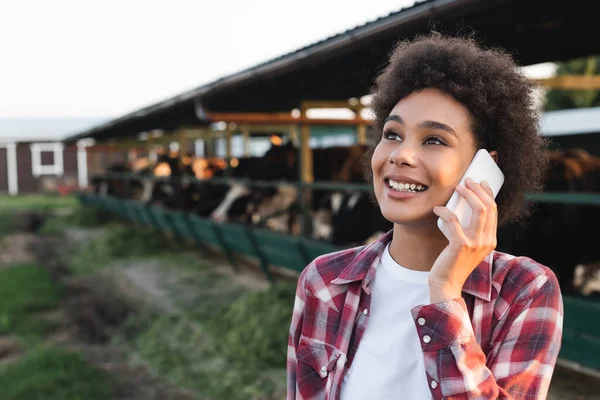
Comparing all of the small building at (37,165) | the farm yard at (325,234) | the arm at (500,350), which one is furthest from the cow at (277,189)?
the small building at (37,165)

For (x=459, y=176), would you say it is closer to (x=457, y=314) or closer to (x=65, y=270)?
(x=457, y=314)

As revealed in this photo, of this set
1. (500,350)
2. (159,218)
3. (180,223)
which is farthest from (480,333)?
(159,218)

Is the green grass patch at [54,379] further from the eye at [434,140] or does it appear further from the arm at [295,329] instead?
the eye at [434,140]

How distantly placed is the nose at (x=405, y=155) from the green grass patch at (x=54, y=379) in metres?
4.14

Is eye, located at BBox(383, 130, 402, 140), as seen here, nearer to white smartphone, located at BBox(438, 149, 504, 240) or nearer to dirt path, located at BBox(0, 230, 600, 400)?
white smartphone, located at BBox(438, 149, 504, 240)

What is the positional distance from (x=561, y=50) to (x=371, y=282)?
437cm

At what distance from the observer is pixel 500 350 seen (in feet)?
4.14

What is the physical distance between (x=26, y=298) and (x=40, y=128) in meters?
31.3

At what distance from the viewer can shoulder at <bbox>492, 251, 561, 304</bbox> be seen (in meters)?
1.27

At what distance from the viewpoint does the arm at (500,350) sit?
47.2 inches

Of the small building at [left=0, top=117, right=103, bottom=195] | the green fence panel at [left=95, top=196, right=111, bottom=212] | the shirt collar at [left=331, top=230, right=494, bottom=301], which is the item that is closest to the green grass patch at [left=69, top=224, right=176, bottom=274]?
the green fence panel at [left=95, top=196, right=111, bottom=212]

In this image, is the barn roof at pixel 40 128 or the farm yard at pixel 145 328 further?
the barn roof at pixel 40 128

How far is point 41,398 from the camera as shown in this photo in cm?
469

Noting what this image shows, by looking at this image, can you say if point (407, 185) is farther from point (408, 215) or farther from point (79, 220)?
point (79, 220)
